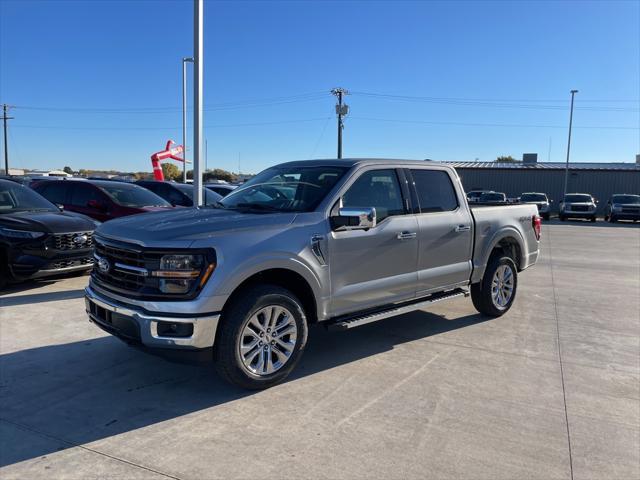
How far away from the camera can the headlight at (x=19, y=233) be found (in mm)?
7121

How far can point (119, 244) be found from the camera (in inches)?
157

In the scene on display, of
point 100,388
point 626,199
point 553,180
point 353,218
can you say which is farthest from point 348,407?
point 553,180

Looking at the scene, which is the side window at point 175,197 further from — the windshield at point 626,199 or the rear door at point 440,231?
the windshield at point 626,199

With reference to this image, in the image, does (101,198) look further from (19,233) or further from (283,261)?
(283,261)

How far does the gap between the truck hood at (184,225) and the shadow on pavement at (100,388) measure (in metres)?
1.23

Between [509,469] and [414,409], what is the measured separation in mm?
879

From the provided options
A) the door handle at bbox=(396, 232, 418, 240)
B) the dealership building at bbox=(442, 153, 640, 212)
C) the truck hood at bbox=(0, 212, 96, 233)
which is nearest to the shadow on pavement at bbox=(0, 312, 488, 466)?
the door handle at bbox=(396, 232, 418, 240)

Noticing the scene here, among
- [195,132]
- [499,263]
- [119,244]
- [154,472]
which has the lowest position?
[154,472]

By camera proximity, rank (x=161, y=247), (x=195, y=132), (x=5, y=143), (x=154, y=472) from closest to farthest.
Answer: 1. (x=154, y=472)
2. (x=161, y=247)
3. (x=195, y=132)
4. (x=5, y=143)

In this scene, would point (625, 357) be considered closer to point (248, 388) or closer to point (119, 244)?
point (248, 388)

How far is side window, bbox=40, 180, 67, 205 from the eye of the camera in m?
10.7

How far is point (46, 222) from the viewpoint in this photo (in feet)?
24.4

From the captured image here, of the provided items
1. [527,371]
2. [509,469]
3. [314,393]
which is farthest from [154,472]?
[527,371]

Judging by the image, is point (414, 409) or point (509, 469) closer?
point (509, 469)
